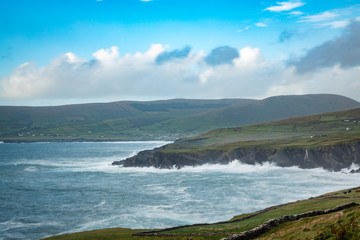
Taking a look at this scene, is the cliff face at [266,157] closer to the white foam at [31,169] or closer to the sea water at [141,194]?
the sea water at [141,194]

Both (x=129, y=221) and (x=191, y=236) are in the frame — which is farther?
(x=129, y=221)

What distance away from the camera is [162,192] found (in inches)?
3226

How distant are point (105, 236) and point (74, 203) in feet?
114

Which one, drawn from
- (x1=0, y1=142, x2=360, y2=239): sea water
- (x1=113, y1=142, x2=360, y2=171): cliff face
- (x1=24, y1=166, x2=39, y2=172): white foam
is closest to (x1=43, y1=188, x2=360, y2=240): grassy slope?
(x1=0, y1=142, x2=360, y2=239): sea water

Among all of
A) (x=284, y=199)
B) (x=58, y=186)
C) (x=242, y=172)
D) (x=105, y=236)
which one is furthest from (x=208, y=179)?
(x=105, y=236)

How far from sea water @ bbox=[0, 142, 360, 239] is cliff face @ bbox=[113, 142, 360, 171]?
4.63m

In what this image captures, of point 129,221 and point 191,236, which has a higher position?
point 191,236

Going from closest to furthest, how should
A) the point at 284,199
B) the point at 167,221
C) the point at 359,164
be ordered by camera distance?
the point at 167,221 < the point at 284,199 < the point at 359,164

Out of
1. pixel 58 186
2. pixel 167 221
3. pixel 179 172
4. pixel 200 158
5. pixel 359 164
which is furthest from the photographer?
pixel 200 158

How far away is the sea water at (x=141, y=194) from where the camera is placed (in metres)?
56.5

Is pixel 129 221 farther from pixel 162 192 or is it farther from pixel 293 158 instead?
pixel 293 158

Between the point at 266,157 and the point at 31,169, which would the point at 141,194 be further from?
the point at 31,169

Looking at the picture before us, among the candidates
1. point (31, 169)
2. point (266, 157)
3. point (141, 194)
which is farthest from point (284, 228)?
point (31, 169)

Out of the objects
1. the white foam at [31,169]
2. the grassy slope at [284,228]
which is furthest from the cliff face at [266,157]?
the grassy slope at [284,228]
